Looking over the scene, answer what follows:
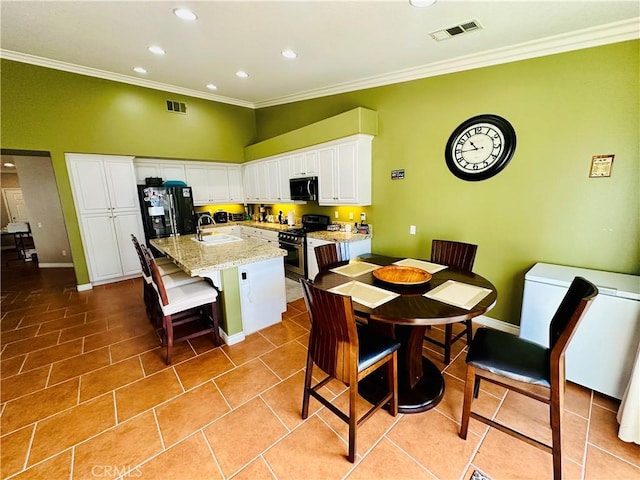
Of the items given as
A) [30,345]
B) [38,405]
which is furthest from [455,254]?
[30,345]

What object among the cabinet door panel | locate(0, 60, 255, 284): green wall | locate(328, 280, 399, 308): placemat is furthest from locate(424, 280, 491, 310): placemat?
the cabinet door panel

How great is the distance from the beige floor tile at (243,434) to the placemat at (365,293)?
100 centimetres

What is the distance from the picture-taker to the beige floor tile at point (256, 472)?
4.79 feet

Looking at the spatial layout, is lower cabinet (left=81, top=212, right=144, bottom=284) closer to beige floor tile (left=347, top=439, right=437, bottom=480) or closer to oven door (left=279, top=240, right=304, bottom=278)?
oven door (left=279, top=240, right=304, bottom=278)

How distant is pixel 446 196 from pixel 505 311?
1441mm

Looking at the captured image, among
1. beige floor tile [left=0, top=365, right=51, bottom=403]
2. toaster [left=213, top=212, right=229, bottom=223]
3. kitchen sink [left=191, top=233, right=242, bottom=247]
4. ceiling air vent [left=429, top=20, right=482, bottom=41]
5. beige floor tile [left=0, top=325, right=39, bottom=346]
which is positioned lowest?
beige floor tile [left=0, top=365, right=51, bottom=403]

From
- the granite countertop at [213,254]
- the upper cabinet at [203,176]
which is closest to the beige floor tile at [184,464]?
the granite countertop at [213,254]

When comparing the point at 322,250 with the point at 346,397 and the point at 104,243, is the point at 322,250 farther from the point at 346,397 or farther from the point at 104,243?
the point at 104,243

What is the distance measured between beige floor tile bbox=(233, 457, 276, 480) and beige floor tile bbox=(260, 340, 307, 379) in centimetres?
72

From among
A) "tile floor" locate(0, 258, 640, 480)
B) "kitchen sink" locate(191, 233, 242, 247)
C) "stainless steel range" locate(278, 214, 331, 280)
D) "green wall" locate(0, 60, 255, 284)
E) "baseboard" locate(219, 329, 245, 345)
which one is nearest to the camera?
"tile floor" locate(0, 258, 640, 480)

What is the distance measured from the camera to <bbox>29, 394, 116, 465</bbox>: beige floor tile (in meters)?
1.65

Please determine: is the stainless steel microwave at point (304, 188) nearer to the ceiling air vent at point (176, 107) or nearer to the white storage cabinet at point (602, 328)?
the ceiling air vent at point (176, 107)

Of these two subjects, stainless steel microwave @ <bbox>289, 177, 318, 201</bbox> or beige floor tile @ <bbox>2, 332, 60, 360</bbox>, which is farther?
stainless steel microwave @ <bbox>289, 177, 318, 201</bbox>

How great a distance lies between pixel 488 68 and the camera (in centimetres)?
270
